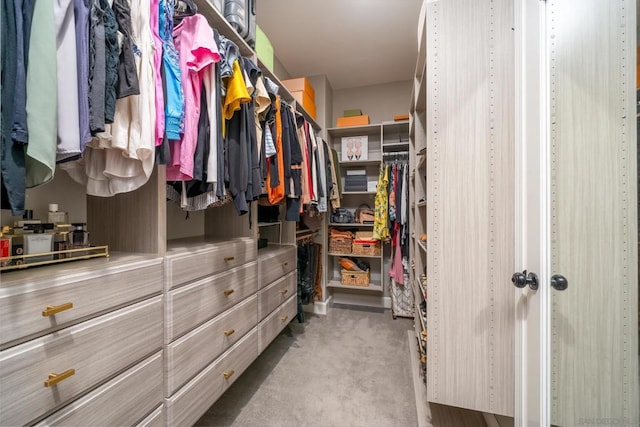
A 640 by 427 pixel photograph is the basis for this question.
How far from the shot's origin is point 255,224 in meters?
1.69

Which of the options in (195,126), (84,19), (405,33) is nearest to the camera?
(84,19)

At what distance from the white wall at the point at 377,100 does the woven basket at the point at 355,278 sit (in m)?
1.82

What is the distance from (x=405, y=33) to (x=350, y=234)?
205 cm

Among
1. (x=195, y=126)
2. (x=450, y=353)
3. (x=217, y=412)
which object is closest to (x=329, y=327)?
(x=217, y=412)

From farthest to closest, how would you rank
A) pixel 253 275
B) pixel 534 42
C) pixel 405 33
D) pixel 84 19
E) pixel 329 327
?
pixel 329 327 → pixel 405 33 → pixel 253 275 → pixel 534 42 → pixel 84 19

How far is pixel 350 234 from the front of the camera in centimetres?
303

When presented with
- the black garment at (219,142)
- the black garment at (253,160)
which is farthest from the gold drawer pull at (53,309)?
the black garment at (253,160)

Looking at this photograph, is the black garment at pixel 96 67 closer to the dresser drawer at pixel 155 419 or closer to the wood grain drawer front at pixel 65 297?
the wood grain drawer front at pixel 65 297

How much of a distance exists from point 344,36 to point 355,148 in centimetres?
112

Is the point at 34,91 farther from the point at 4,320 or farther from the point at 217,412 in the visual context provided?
the point at 217,412

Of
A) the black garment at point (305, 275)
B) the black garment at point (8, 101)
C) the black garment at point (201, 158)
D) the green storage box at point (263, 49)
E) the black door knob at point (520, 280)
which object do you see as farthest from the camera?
the black garment at point (305, 275)

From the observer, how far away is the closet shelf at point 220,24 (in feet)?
4.14

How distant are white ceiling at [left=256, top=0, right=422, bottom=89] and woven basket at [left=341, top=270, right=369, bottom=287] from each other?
2.33 meters

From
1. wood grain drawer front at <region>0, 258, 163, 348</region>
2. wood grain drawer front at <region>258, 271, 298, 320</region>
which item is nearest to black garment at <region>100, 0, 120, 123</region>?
wood grain drawer front at <region>0, 258, 163, 348</region>
